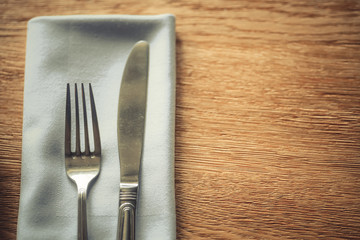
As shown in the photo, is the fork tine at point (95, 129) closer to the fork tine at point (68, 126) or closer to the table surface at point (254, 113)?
the fork tine at point (68, 126)

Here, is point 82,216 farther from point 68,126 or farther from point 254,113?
point 254,113

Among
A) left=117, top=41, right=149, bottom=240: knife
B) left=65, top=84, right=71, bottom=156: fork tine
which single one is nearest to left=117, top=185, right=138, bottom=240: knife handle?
left=117, top=41, right=149, bottom=240: knife

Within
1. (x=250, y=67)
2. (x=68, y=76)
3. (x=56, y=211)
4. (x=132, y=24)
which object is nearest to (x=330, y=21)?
(x=250, y=67)

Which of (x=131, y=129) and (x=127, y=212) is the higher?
(x=131, y=129)

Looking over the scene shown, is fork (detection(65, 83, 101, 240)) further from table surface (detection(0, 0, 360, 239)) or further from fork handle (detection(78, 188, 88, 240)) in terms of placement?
table surface (detection(0, 0, 360, 239))

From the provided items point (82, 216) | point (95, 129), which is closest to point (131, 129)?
point (95, 129)

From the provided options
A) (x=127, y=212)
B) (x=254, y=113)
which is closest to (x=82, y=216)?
(x=127, y=212)

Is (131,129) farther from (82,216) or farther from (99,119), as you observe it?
(82,216)
